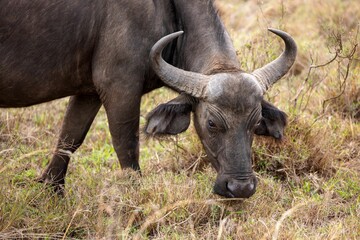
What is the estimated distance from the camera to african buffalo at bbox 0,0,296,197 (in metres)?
5.91

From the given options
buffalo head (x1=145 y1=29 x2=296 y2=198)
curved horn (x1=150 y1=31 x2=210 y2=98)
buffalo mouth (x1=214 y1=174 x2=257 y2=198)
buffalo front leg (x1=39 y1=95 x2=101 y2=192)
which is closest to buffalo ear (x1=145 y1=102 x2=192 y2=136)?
buffalo head (x1=145 y1=29 x2=296 y2=198)

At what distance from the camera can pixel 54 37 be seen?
618cm

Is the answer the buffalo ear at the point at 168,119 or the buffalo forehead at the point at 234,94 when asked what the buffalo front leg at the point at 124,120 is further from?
the buffalo forehead at the point at 234,94

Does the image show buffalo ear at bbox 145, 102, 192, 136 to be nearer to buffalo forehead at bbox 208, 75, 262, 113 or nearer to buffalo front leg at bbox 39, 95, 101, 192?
buffalo forehead at bbox 208, 75, 262, 113

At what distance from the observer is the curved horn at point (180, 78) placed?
6.00m

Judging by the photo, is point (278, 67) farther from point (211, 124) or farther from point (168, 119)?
point (168, 119)

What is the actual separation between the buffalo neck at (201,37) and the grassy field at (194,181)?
867mm

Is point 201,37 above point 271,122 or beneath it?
above

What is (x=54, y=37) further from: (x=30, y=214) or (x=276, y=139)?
(x=276, y=139)

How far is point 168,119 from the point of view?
6184 mm

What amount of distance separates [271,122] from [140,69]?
4.08 feet

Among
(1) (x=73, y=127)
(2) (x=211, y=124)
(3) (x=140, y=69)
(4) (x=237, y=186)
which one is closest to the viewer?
(4) (x=237, y=186)

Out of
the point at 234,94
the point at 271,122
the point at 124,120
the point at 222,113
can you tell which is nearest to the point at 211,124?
the point at 222,113

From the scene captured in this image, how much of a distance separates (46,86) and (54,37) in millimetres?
439
